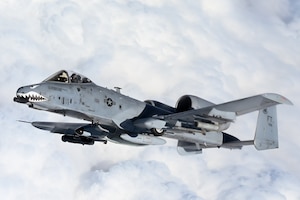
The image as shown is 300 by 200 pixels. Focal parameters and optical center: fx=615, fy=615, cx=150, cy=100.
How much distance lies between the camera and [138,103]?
35375 millimetres

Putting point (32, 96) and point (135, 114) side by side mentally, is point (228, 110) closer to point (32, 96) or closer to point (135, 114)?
point (135, 114)

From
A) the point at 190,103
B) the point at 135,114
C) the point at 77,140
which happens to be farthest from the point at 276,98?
the point at 77,140

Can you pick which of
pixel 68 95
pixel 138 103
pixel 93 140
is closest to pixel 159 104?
pixel 138 103

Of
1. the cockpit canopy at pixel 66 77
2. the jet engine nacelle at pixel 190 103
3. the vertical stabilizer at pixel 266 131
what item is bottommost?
the vertical stabilizer at pixel 266 131

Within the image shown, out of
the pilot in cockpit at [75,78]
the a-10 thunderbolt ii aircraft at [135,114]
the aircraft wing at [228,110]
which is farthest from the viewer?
the pilot in cockpit at [75,78]

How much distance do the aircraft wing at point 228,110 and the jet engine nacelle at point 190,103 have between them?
116cm

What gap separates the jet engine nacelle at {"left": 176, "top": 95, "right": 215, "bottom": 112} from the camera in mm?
35312

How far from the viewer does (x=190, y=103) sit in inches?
1401

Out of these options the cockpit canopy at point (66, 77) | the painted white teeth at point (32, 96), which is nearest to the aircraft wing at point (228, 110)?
the cockpit canopy at point (66, 77)

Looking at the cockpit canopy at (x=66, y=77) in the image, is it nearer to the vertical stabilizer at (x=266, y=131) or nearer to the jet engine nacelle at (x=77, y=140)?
the jet engine nacelle at (x=77, y=140)

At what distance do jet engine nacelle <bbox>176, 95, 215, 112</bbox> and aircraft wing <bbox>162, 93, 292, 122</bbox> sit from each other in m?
1.16

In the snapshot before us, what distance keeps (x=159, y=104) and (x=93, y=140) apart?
4.49 m

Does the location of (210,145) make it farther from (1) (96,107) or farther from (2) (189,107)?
(1) (96,107)

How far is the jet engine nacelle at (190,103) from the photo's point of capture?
116 feet
